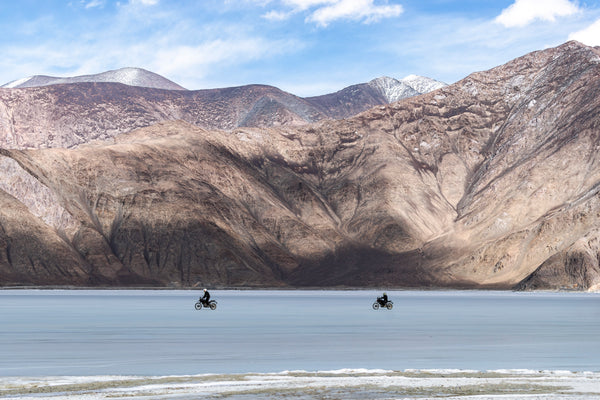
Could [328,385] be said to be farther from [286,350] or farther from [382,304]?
[382,304]

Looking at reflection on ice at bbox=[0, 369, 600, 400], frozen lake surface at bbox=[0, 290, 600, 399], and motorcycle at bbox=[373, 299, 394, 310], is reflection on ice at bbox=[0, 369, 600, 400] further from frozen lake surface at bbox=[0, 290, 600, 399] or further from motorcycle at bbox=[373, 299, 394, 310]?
motorcycle at bbox=[373, 299, 394, 310]

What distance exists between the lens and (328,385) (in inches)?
939

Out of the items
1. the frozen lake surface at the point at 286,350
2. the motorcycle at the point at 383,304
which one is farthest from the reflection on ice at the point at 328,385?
the motorcycle at the point at 383,304

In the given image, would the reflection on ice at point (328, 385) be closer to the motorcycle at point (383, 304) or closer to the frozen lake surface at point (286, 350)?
the frozen lake surface at point (286, 350)

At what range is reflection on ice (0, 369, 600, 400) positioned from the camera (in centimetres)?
2189

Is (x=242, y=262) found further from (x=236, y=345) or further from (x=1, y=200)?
(x=236, y=345)

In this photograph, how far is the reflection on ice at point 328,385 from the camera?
862 inches

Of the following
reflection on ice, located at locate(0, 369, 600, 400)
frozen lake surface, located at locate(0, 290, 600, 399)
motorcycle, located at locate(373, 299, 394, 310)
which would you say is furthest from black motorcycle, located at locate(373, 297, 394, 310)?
reflection on ice, located at locate(0, 369, 600, 400)

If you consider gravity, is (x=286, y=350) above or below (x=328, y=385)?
below

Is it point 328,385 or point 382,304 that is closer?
point 328,385

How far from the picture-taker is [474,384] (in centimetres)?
2394

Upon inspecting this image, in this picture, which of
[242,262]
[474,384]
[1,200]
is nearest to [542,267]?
[242,262]

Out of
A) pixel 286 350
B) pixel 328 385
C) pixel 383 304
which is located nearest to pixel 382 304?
pixel 383 304

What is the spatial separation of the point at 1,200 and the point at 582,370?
175 m
